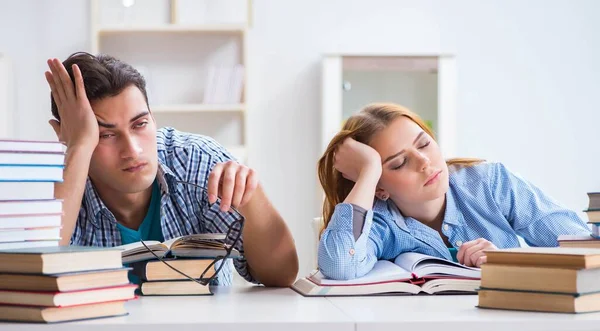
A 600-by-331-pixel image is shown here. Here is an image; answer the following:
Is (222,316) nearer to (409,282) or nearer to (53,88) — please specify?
(409,282)

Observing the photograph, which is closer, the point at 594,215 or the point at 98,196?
the point at 594,215

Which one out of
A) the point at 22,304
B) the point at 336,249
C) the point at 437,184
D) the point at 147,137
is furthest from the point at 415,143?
the point at 22,304

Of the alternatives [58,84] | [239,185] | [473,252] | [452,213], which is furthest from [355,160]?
[58,84]

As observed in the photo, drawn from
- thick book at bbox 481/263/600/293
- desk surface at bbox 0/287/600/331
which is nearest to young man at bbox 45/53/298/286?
desk surface at bbox 0/287/600/331

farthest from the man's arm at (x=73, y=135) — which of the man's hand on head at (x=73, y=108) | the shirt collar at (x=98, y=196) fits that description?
the shirt collar at (x=98, y=196)

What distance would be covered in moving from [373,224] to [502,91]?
9.94 feet

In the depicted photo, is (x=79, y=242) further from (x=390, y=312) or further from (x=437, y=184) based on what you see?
(x=390, y=312)

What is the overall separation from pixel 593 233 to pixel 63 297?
96 cm

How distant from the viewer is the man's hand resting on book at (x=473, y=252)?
1648 millimetres

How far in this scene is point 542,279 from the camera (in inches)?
48.0

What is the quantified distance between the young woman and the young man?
0.67 ft

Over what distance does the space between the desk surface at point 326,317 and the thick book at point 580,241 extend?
1.00 ft

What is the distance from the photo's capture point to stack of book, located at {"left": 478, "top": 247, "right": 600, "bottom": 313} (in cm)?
120

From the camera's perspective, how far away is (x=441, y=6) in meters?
4.66
